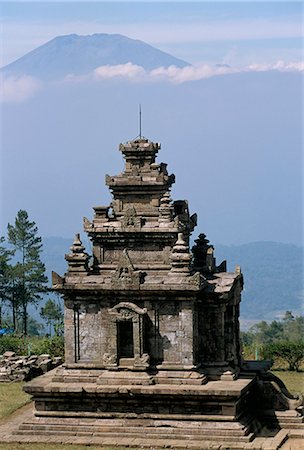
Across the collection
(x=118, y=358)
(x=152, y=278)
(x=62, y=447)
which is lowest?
(x=62, y=447)

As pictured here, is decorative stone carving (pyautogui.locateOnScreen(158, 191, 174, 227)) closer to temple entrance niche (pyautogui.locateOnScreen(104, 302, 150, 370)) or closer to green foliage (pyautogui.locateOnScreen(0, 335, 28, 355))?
temple entrance niche (pyautogui.locateOnScreen(104, 302, 150, 370))

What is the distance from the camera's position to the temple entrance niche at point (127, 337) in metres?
30.0

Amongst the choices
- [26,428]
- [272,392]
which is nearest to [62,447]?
[26,428]

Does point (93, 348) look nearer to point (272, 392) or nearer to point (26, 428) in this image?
point (26, 428)

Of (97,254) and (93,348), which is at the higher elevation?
(97,254)

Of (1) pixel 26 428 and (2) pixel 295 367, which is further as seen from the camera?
(2) pixel 295 367

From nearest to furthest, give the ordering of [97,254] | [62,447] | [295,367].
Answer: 1. [62,447]
2. [97,254]
3. [295,367]

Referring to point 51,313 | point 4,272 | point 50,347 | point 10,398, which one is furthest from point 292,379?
point 51,313

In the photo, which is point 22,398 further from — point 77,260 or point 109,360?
point 77,260

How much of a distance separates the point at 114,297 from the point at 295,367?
13136mm

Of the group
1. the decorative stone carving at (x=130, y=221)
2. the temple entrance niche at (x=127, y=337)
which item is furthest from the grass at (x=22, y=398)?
the decorative stone carving at (x=130, y=221)

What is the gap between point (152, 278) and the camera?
99.3 ft

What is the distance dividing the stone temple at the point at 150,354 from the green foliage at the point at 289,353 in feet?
33.2

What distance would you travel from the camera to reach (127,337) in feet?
100
